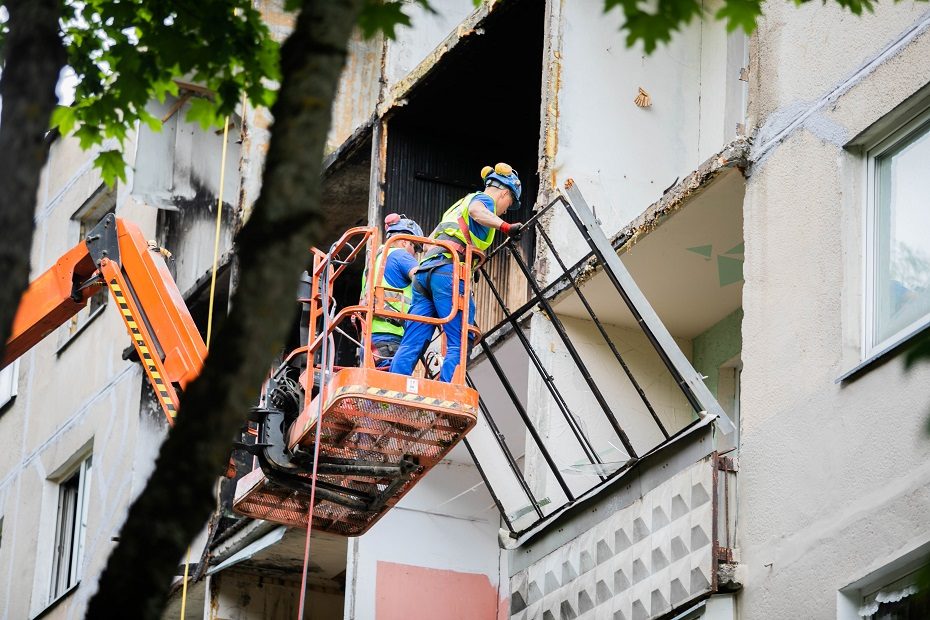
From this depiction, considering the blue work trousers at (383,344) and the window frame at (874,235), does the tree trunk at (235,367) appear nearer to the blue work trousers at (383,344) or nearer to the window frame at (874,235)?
the window frame at (874,235)

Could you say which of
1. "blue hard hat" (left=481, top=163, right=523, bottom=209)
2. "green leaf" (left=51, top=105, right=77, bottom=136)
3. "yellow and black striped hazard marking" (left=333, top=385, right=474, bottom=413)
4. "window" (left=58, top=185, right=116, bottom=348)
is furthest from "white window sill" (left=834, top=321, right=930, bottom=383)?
"window" (left=58, top=185, right=116, bottom=348)

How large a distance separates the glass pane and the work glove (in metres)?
2.62

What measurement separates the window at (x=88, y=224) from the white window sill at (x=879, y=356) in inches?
590

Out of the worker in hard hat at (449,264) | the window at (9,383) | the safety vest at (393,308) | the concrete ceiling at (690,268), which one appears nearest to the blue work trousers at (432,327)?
the worker in hard hat at (449,264)

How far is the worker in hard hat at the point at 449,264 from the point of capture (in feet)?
40.6

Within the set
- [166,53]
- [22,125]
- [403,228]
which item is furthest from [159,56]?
[403,228]

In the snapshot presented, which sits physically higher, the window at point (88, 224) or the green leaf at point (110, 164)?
the window at point (88, 224)

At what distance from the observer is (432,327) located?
12.6m

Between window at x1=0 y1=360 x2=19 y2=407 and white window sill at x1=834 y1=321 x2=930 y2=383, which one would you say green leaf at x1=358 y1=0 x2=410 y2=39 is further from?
window at x1=0 y1=360 x2=19 y2=407

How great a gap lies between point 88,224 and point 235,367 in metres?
20.8

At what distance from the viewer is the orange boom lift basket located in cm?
1188

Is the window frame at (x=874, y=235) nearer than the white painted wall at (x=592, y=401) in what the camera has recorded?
Yes

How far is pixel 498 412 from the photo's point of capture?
16.1m

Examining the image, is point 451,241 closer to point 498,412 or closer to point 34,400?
point 498,412
